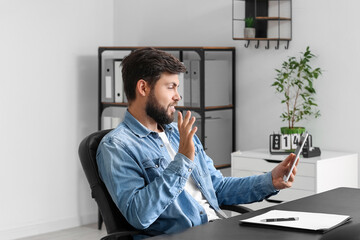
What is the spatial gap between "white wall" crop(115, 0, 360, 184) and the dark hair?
1.98 m

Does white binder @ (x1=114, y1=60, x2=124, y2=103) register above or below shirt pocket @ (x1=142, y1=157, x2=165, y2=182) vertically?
above

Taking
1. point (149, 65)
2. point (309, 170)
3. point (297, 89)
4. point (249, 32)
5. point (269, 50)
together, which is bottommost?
point (309, 170)

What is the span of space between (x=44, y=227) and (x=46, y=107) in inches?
35.8

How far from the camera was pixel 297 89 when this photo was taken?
409 centimetres

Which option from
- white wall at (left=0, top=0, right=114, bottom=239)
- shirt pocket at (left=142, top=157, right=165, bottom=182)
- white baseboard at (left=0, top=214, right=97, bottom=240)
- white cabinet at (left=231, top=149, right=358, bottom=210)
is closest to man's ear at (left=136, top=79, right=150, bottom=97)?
shirt pocket at (left=142, top=157, right=165, bottom=182)

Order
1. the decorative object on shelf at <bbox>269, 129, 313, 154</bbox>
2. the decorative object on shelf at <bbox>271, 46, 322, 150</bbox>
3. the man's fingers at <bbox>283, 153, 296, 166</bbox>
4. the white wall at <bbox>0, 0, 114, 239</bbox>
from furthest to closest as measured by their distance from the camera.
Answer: the white wall at <bbox>0, 0, 114, 239</bbox>
the decorative object on shelf at <bbox>271, 46, 322, 150</bbox>
the decorative object on shelf at <bbox>269, 129, 313, 154</bbox>
the man's fingers at <bbox>283, 153, 296, 166</bbox>

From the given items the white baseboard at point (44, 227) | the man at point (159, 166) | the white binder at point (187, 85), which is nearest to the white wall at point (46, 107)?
the white baseboard at point (44, 227)

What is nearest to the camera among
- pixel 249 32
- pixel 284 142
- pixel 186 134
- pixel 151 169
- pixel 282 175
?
pixel 186 134

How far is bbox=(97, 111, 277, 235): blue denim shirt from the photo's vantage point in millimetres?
1960

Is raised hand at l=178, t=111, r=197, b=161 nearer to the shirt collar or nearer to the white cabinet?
the shirt collar

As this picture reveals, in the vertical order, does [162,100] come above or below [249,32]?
below

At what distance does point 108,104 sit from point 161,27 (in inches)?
29.1

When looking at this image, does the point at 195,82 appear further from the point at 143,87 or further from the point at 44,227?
the point at 143,87

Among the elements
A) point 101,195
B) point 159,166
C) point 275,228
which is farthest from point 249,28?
point 275,228
